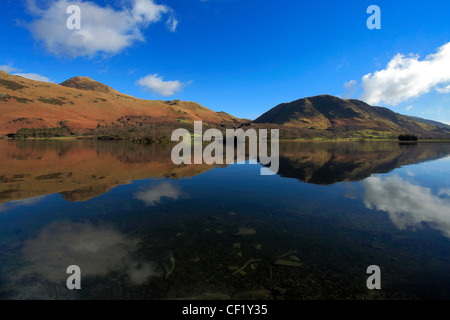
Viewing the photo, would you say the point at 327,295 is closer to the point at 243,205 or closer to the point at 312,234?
the point at 312,234

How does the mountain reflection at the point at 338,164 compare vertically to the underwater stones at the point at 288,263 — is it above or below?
above

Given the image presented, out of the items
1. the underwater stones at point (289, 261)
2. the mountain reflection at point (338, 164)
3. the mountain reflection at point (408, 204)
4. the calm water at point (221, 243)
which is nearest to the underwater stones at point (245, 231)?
the calm water at point (221, 243)

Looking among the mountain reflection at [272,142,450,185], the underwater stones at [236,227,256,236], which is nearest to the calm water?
the underwater stones at [236,227,256,236]

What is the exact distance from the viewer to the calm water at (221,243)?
6.11 m

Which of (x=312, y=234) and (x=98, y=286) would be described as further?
(x=312, y=234)

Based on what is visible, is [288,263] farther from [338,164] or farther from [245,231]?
[338,164]

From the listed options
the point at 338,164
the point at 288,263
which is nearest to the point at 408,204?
the point at 288,263

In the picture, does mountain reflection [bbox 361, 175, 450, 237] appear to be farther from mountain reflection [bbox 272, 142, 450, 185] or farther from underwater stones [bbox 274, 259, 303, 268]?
underwater stones [bbox 274, 259, 303, 268]

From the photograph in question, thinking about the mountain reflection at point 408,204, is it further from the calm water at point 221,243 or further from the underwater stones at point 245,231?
the underwater stones at point 245,231

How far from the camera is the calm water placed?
6113 mm

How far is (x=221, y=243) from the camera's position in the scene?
8672mm

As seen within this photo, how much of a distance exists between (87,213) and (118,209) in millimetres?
1571

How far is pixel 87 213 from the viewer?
462 inches
